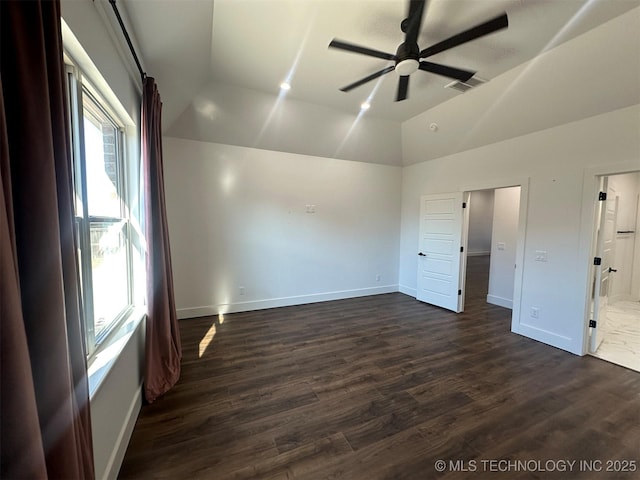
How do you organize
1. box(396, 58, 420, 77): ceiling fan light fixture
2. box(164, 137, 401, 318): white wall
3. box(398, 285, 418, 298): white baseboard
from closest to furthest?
box(396, 58, 420, 77): ceiling fan light fixture
box(164, 137, 401, 318): white wall
box(398, 285, 418, 298): white baseboard

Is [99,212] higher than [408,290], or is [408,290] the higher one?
[99,212]

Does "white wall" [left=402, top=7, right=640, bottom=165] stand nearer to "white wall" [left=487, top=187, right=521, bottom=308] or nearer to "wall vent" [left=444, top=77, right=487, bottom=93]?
"wall vent" [left=444, top=77, right=487, bottom=93]

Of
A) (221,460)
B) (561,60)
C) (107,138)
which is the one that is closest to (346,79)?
(561,60)

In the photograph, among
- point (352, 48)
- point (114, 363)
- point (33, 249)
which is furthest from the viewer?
point (352, 48)

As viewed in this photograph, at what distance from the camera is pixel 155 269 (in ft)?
7.72

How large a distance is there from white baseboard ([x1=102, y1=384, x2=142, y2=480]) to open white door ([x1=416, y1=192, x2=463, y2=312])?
4557 mm

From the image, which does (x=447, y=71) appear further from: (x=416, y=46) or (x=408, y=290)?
(x=408, y=290)

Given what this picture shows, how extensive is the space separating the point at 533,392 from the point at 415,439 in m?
1.41

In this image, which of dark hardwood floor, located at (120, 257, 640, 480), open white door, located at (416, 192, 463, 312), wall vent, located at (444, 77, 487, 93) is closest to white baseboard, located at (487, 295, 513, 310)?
open white door, located at (416, 192, 463, 312)

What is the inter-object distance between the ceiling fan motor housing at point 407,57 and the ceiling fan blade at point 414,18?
2.3 inches

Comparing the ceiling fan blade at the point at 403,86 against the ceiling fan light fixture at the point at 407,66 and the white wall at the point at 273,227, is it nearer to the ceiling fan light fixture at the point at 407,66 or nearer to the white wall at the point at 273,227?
the ceiling fan light fixture at the point at 407,66

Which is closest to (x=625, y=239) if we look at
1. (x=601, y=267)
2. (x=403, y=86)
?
(x=601, y=267)

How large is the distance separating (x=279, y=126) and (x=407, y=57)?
8.02 feet

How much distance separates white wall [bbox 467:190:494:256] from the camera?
9.84 m
